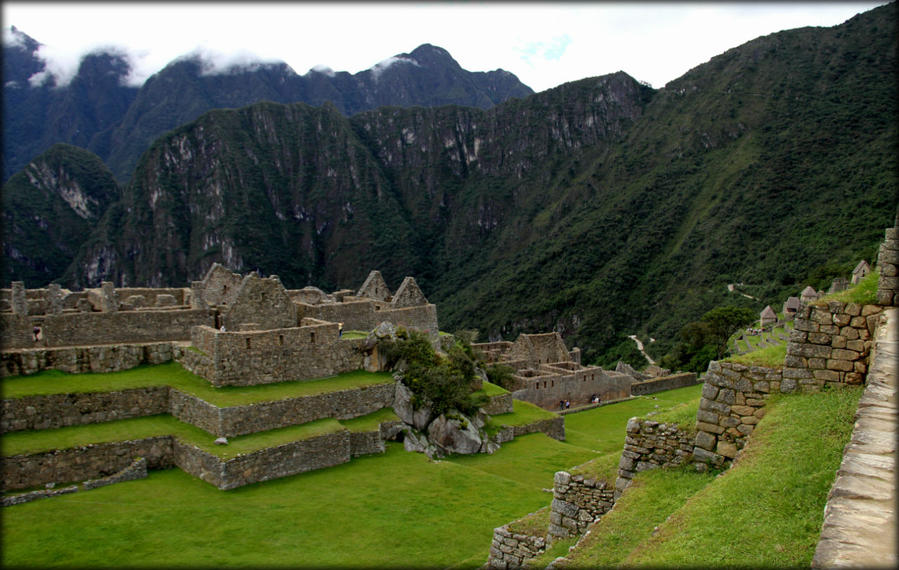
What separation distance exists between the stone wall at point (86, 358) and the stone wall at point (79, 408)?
1398 mm

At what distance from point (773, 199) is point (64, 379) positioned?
112 meters

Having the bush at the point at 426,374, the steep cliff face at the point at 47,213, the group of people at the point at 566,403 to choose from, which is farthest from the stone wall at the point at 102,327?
the steep cliff face at the point at 47,213

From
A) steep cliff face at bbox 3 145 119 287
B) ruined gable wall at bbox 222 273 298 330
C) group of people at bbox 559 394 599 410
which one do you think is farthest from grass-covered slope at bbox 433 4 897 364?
steep cliff face at bbox 3 145 119 287

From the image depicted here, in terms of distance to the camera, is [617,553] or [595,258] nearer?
[617,553]

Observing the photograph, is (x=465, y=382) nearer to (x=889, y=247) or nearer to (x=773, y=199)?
(x=889, y=247)

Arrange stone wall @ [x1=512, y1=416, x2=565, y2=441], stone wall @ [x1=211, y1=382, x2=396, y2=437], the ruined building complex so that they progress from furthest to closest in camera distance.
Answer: stone wall @ [x1=512, y1=416, x2=565, y2=441]
stone wall @ [x1=211, y1=382, x2=396, y2=437]
the ruined building complex

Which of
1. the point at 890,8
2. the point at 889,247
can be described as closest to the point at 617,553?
the point at 889,247

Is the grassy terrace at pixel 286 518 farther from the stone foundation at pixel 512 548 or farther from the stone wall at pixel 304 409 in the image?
the stone foundation at pixel 512 548

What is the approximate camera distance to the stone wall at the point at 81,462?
10883mm

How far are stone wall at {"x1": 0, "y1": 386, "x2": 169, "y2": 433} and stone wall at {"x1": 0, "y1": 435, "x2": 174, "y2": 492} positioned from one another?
1.34m

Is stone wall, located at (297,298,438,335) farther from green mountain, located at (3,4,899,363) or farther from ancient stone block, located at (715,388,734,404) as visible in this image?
green mountain, located at (3,4,899,363)

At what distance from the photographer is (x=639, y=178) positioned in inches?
6186

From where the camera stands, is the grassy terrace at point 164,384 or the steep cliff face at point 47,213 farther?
the steep cliff face at point 47,213

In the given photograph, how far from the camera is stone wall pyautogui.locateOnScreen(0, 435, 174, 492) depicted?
10.9 meters
